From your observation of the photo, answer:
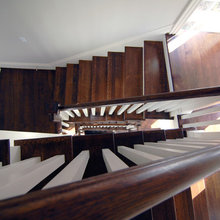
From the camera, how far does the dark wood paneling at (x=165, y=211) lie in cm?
54

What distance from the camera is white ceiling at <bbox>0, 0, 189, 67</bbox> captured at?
1.83 meters

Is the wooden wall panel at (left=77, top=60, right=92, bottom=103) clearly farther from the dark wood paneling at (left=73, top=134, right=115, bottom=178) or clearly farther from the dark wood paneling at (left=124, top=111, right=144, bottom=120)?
the dark wood paneling at (left=73, top=134, right=115, bottom=178)

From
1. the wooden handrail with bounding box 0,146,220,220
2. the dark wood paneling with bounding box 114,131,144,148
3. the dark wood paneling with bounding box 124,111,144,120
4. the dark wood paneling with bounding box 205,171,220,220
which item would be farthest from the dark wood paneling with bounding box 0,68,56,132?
the dark wood paneling with bounding box 205,171,220,220

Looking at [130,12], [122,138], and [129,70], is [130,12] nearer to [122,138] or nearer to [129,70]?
[129,70]

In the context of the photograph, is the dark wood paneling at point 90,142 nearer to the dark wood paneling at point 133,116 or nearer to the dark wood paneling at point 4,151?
the dark wood paneling at point 4,151

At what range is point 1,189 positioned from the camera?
0.37 meters

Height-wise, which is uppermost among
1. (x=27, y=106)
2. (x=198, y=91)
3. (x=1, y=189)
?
(x=27, y=106)

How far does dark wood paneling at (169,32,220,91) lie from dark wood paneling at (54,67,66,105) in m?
2.17

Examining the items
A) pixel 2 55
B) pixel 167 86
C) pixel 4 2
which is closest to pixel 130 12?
pixel 167 86

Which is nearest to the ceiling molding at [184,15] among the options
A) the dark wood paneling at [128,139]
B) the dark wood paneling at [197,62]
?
the dark wood paneling at [197,62]

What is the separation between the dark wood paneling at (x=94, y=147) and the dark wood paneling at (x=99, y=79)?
1.35 meters

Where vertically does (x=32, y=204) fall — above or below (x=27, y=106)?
below

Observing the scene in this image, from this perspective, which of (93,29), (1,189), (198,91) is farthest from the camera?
(93,29)

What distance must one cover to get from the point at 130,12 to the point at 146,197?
2.41 m
